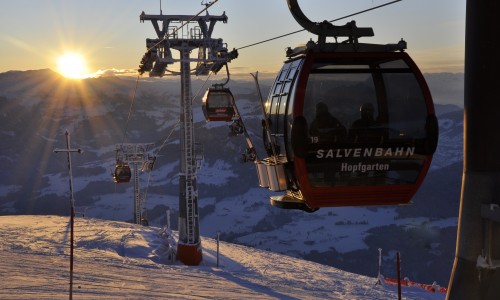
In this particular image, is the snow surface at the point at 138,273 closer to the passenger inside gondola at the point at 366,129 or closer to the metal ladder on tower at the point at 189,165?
the metal ladder on tower at the point at 189,165

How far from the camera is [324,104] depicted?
5.55m

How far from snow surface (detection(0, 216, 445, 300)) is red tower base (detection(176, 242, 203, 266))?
1.54 ft

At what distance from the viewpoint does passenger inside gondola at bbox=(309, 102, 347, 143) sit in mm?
5477

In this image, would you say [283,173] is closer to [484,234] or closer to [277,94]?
[277,94]

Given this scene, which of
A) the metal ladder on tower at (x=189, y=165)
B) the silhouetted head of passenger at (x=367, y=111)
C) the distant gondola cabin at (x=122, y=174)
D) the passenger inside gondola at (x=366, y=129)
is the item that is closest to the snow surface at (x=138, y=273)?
the metal ladder on tower at (x=189, y=165)

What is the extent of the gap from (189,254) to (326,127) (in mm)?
14783

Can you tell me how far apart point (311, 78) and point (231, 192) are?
356ft

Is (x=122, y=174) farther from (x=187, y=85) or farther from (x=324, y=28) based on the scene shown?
(x=324, y=28)

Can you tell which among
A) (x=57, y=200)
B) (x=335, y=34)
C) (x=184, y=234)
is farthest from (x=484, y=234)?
(x=57, y=200)

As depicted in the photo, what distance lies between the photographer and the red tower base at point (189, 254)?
19.3 metres

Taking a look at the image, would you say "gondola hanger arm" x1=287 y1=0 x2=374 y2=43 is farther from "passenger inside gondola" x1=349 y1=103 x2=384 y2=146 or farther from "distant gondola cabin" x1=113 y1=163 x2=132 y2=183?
"distant gondola cabin" x1=113 y1=163 x2=132 y2=183

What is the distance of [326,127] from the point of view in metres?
5.49

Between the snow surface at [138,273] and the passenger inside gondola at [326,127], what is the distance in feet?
23.8

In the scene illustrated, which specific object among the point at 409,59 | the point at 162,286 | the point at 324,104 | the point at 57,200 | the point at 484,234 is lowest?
the point at 57,200
